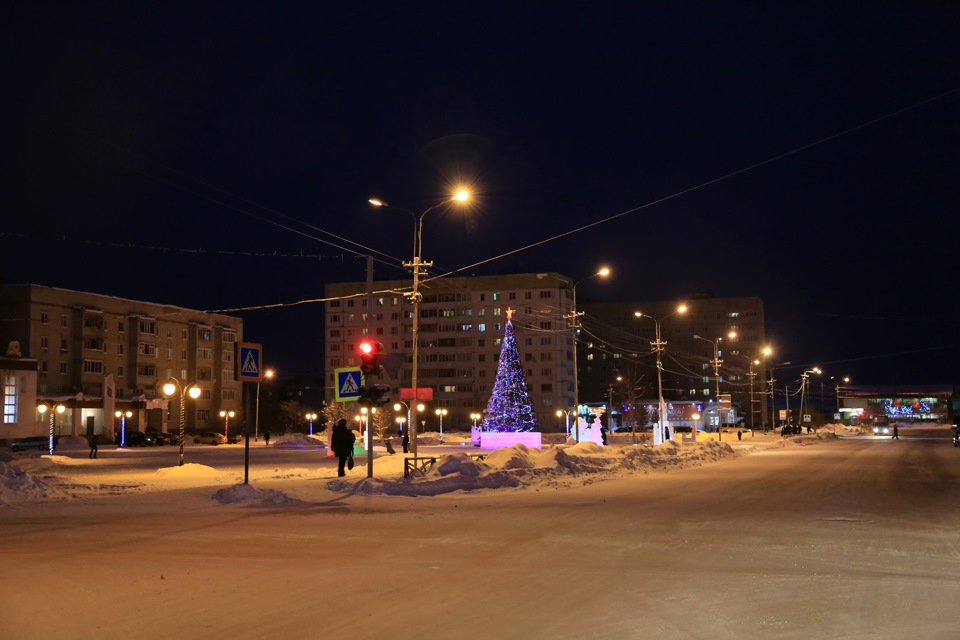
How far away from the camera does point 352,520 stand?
15836 mm

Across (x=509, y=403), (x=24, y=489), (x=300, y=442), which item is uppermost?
(x=509, y=403)

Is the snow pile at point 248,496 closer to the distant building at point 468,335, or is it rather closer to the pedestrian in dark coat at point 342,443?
the pedestrian in dark coat at point 342,443

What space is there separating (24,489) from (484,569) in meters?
15.0

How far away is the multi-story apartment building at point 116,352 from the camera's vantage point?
2965 inches

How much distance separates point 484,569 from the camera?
10.4 metres

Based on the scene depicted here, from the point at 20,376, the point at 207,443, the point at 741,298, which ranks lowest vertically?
the point at 207,443

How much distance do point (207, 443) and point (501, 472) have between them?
52570 millimetres

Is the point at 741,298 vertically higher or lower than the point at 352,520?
higher

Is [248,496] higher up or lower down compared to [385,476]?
higher up

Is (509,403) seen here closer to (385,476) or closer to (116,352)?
(385,476)

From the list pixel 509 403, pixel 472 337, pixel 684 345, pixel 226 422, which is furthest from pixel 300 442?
pixel 684 345

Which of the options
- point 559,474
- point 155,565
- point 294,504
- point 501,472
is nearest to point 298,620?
point 155,565

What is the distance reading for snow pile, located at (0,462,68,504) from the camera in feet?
65.3

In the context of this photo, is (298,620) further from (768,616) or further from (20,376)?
(20,376)
